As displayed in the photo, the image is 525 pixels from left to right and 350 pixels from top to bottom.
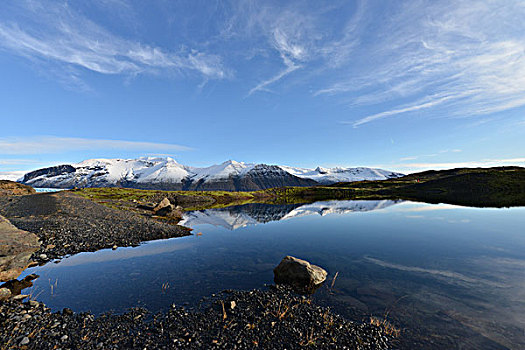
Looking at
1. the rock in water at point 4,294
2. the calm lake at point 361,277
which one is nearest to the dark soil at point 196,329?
the rock in water at point 4,294

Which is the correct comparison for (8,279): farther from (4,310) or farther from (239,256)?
(239,256)

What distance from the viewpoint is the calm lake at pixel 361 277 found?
1361 centimetres

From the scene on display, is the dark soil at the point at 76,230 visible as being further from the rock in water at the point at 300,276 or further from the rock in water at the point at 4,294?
the rock in water at the point at 300,276

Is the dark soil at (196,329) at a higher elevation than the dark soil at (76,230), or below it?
below

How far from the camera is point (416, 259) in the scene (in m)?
23.9

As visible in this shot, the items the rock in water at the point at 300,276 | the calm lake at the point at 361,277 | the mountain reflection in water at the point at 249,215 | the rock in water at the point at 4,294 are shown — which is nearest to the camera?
the calm lake at the point at 361,277

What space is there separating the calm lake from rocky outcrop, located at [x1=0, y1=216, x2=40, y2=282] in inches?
51.1

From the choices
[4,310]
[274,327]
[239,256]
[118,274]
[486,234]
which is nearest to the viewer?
[274,327]

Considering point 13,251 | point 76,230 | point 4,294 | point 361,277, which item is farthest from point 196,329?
point 76,230

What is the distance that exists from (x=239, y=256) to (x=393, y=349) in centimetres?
1787

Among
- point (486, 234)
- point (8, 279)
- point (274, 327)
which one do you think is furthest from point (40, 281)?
point (486, 234)

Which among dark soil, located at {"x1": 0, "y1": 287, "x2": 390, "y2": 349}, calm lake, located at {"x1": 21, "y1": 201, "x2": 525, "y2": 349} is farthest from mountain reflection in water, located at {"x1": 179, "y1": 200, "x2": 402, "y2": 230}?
dark soil, located at {"x1": 0, "y1": 287, "x2": 390, "y2": 349}

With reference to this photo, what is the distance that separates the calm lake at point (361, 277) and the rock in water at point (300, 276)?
0.85m

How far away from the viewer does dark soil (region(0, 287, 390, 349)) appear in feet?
36.8
